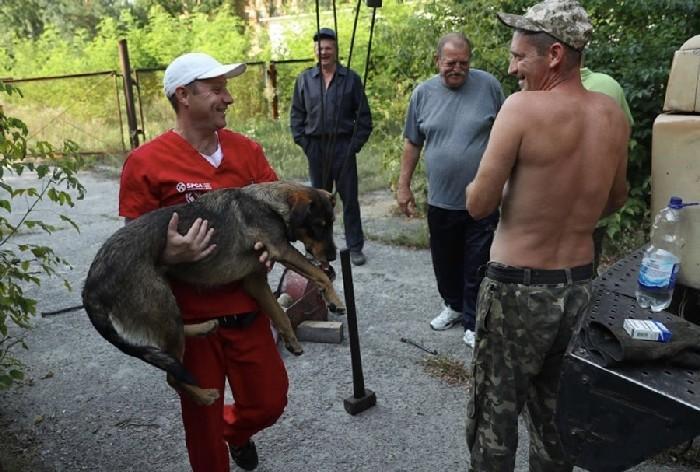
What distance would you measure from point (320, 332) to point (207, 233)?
2.56 meters

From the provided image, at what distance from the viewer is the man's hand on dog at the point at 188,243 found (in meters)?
2.48

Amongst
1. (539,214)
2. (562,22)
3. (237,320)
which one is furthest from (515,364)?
(562,22)

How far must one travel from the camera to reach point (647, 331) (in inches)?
73.5

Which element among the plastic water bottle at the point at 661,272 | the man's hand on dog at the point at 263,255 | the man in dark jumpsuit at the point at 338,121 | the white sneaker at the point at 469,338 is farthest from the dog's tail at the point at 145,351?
the man in dark jumpsuit at the point at 338,121

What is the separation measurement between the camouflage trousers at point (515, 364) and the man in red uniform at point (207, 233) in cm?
100

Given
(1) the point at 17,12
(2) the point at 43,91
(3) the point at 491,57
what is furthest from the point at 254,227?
(1) the point at 17,12

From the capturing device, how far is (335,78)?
21.5ft

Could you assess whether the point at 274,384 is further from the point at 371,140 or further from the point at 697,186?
the point at 371,140

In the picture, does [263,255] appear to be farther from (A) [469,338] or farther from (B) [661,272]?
(A) [469,338]

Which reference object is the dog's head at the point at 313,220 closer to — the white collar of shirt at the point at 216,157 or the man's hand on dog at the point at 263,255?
the man's hand on dog at the point at 263,255

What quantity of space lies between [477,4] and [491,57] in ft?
2.91

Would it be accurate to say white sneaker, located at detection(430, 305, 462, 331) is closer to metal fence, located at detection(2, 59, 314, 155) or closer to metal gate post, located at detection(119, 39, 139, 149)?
metal gate post, located at detection(119, 39, 139, 149)

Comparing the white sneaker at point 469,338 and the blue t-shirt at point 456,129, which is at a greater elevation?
the blue t-shirt at point 456,129

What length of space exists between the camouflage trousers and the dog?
2.65 feet
